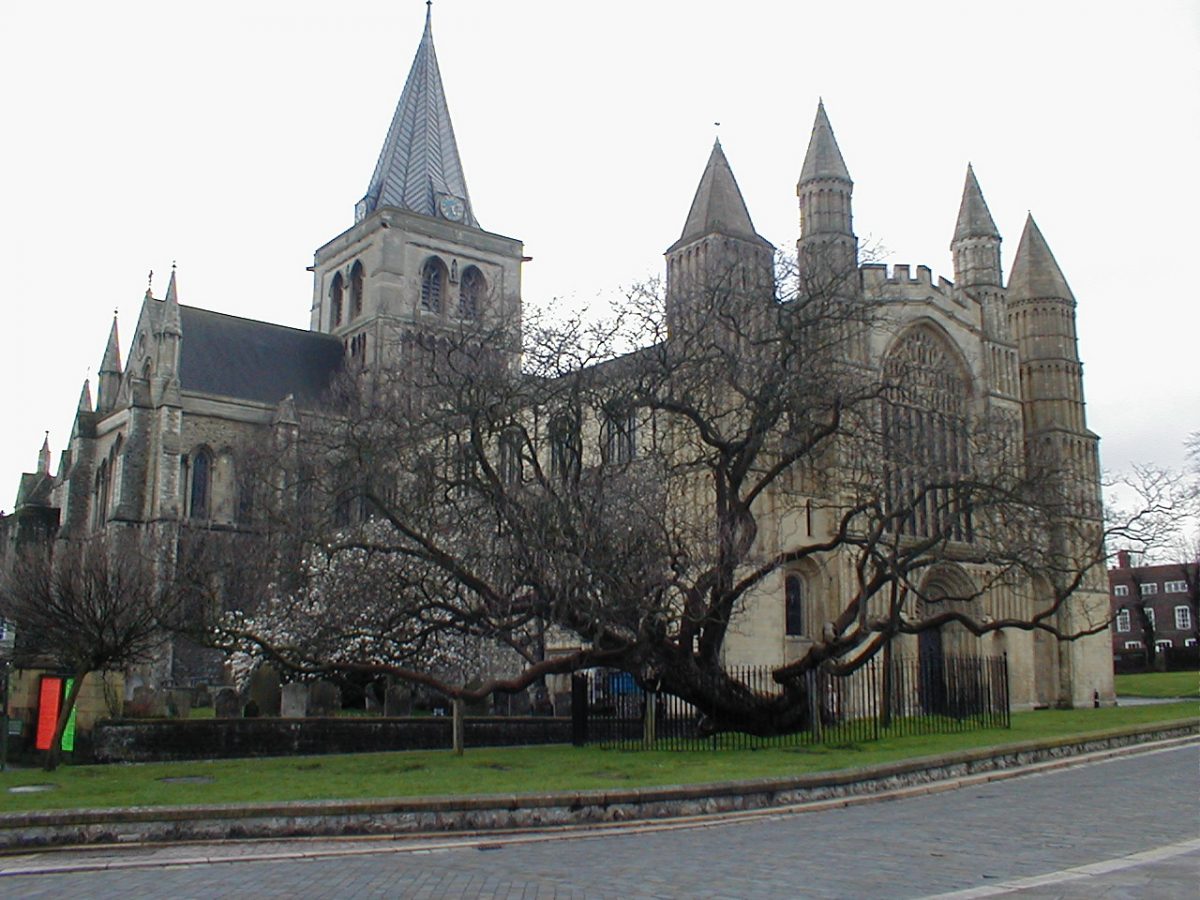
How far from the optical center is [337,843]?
38.9 ft

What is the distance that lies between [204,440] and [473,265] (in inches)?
817

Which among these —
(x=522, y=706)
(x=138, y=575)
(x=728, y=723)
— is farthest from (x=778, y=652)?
(x=138, y=575)

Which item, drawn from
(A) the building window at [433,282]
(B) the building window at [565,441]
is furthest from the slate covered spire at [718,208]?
(A) the building window at [433,282]

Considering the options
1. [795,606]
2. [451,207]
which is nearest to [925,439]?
[795,606]

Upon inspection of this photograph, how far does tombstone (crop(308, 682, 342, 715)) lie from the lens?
96.6ft

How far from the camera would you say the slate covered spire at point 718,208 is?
3938 cm

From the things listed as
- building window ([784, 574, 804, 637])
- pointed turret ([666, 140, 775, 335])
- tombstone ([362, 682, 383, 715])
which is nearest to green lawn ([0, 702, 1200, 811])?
tombstone ([362, 682, 383, 715])

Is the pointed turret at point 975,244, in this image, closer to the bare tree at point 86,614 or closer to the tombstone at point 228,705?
the tombstone at point 228,705

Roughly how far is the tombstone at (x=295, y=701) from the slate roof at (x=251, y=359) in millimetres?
29559

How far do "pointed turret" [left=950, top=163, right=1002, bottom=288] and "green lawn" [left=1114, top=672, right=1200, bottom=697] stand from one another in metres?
18.5

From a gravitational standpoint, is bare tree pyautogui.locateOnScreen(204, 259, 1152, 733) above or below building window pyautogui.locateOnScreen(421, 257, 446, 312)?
below

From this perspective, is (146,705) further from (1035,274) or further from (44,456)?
(44,456)

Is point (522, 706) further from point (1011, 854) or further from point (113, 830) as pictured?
point (1011, 854)

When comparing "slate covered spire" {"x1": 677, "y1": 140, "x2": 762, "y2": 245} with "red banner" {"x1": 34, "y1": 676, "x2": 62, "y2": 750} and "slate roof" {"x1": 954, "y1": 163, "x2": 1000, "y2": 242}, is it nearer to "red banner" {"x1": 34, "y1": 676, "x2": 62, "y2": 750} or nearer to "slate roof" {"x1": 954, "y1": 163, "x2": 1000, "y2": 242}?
"slate roof" {"x1": 954, "y1": 163, "x2": 1000, "y2": 242}
